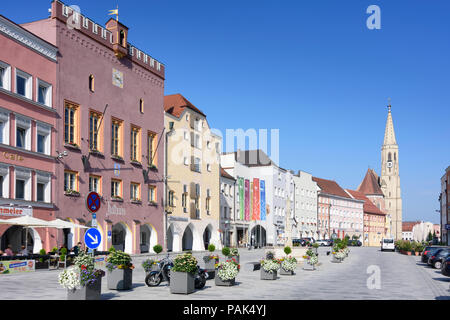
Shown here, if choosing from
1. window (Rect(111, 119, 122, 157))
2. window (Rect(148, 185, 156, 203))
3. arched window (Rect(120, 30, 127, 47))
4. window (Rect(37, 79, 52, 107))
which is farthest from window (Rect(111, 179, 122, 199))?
arched window (Rect(120, 30, 127, 47))

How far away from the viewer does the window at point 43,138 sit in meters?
35.8

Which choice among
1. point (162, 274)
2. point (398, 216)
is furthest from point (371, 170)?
point (162, 274)

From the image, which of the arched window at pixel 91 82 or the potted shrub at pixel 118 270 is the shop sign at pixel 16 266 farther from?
the arched window at pixel 91 82

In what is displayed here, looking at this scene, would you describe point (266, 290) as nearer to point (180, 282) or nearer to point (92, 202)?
point (180, 282)

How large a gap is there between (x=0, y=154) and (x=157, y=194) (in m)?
21.2

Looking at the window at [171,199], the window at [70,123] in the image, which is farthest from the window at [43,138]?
the window at [171,199]

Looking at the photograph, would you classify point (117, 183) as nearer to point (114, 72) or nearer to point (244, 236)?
point (114, 72)

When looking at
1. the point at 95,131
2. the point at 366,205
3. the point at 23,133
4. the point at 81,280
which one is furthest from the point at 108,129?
the point at 366,205

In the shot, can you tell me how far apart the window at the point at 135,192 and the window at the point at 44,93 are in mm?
13010

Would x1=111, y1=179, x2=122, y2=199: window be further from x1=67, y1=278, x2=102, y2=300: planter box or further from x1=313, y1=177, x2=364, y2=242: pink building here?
x1=313, y1=177, x2=364, y2=242: pink building

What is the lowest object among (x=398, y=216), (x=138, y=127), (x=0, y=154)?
(x=398, y=216)

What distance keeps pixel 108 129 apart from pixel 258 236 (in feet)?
157
